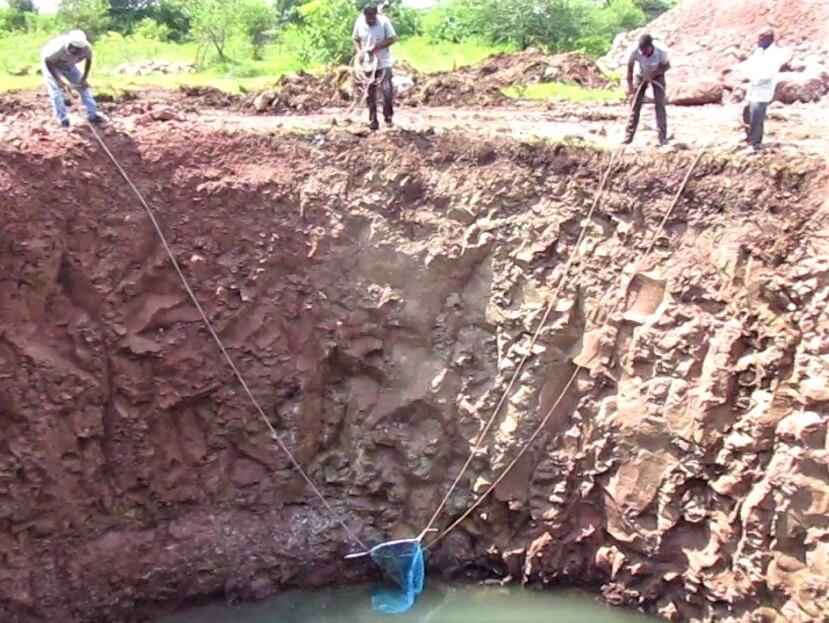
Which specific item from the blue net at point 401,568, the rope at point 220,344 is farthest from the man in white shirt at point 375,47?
the blue net at point 401,568

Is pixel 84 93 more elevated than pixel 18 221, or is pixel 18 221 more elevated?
pixel 84 93

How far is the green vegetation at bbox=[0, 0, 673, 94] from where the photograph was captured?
53.4 ft

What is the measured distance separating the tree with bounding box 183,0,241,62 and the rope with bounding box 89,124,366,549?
30.0 feet

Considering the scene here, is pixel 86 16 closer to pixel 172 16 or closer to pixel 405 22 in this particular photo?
pixel 172 16

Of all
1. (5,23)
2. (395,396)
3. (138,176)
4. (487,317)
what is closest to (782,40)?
(487,317)

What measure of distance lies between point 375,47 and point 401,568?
5.47 m

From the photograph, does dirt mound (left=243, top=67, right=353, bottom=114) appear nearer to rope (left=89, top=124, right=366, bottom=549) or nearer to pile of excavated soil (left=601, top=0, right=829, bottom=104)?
rope (left=89, top=124, right=366, bottom=549)

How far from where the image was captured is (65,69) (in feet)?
31.0

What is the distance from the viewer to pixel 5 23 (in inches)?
882

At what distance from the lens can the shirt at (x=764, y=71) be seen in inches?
369

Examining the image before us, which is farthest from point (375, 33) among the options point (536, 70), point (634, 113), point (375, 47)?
point (536, 70)

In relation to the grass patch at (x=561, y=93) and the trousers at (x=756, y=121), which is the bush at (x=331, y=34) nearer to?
the grass patch at (x=561, y=93)

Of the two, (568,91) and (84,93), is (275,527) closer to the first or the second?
(84,93)

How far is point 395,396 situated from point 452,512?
4.41 feet
